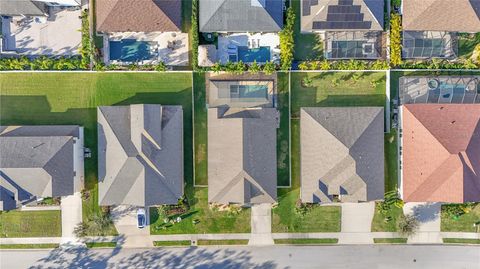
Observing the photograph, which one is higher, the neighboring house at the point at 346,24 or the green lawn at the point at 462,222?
the neighboring house at the point at 346,24

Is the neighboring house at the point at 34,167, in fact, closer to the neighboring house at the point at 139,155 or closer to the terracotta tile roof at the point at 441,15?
the neighboring house at the point at 139,155

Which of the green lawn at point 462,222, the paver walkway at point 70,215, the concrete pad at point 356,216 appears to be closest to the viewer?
the paver walkway at point 70,215

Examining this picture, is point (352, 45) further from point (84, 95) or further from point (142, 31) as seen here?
point (84, 95)

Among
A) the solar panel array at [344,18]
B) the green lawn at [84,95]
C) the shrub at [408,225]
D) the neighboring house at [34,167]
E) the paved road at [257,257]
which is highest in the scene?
the solar panel array at [344,18]

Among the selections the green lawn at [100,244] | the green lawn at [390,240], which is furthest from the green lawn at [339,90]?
the green lawn at [100,244]

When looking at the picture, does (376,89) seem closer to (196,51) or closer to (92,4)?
(196,51)

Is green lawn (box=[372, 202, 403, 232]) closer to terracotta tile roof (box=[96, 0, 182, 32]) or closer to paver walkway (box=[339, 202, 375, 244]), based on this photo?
paver walkway (box=[339, 202, 375, 244])

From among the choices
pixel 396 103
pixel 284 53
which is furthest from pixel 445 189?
pixel 284 53
